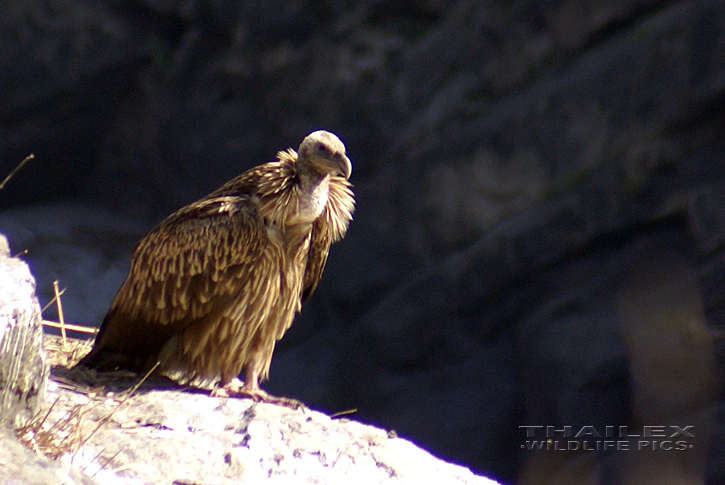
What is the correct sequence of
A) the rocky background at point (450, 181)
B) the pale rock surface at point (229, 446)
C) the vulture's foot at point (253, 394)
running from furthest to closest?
the rocky background at point (450, 181) < the vulture's foot at point (253, 394) < the pale rock surface at point (229, 446)

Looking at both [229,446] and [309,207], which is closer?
[229,446]

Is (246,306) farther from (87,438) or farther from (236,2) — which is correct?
(236,2)

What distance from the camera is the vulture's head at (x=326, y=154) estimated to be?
494 cm

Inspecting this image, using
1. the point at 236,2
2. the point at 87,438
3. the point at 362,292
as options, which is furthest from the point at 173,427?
the point at 236,2

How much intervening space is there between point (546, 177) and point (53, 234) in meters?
Answer: 5.91

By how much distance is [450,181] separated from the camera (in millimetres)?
9391

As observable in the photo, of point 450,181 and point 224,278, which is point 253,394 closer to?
point 224,278

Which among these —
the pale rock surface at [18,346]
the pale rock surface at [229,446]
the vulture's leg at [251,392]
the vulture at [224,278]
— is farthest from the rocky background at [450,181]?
the pale rock surface at [18,346]

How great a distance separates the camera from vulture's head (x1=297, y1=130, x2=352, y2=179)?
4.94 m

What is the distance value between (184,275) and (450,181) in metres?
4.83

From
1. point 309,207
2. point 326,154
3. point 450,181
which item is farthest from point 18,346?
point 450,181

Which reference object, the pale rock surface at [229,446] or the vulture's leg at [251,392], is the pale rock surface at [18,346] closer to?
the pale rock surface at [229,446]

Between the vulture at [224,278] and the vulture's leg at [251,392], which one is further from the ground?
the vulture at [224,278]

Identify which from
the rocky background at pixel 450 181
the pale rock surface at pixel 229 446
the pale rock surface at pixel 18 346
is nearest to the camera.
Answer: the pale rock surface at pixel 18 346
